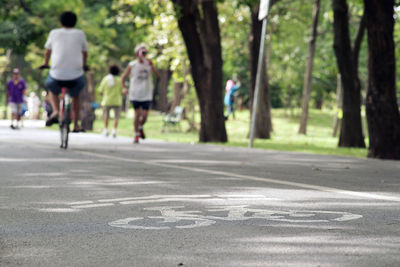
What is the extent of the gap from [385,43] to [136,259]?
37.9 ft

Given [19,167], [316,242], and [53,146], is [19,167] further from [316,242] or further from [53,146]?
[316,242]

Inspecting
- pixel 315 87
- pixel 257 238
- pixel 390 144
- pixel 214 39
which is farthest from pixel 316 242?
pixel 315 87

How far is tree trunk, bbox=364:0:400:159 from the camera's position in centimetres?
1596

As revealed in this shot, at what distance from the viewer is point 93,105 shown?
123 ft

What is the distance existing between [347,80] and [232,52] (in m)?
20.5

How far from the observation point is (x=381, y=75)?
52.9 ft

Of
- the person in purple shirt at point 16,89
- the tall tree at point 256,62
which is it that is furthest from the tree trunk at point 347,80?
the person in purple shirt at point 16,89

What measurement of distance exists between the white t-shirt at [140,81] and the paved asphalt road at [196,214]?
740 cm

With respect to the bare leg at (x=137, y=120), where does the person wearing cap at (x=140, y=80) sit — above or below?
above

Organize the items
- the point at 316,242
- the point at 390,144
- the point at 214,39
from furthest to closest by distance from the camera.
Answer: the point at 214,39 < the point at 390,144 < the point at 316,242

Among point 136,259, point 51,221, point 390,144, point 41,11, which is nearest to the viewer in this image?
point 136,259

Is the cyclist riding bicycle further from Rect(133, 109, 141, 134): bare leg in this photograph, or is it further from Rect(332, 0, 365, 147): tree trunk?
Rect(332, 0, 365, 147): tree trunk

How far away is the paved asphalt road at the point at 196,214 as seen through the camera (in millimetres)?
5445

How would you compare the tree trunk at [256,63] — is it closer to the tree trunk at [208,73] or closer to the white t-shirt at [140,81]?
the tree trunk at [208,73]
